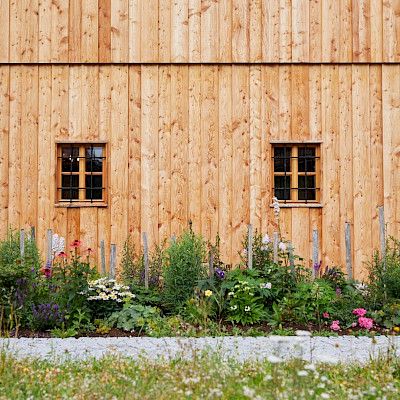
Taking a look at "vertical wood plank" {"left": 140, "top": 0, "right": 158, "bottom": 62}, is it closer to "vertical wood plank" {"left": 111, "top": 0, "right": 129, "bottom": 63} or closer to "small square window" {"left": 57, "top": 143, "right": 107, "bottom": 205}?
"vertical wood plank" {"left": 111, "top": 0, "right": 129, "bottom": 63}

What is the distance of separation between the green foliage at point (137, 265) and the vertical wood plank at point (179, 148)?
0.58m

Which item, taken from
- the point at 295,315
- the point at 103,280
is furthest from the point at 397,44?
the point at 103,280

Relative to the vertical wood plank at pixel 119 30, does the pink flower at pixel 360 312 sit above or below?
below

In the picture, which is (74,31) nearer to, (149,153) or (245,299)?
(149,153)

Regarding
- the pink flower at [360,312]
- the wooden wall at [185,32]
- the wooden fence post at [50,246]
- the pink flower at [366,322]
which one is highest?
the wooden wall at [185,32]

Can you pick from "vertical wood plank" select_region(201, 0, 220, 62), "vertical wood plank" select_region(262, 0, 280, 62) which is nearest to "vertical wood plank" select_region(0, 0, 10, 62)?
"vertical wood plank" select_region(201, 0, 220, 62)

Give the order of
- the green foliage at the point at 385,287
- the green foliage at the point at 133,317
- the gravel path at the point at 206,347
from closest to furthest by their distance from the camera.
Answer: the gravel path at the point at 206,347
the green foliage at the point at 133,317
the green foliage at the point at 385,287

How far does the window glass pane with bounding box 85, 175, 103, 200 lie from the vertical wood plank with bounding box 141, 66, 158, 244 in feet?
2.43

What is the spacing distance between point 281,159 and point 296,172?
0.34 metres

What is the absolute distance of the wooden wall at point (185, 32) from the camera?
11172 millimetres

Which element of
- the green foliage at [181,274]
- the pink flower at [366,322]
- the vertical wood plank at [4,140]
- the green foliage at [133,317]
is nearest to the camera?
the pink flower at [366,322]

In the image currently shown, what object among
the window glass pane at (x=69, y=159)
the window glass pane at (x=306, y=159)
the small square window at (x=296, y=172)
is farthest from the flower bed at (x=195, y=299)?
the window glass pane at (x=306, y=159)

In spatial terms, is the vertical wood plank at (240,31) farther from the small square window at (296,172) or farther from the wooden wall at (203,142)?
the small square window at (296,172)

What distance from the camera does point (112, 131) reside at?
11133 mm
